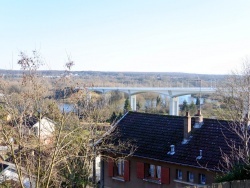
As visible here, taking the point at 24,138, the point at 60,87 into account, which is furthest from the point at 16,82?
the point at 24,138

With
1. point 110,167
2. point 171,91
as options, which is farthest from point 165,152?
point 171,91

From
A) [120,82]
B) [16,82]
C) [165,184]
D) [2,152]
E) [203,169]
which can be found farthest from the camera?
[120,82]

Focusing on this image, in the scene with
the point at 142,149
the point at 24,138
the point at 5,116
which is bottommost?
the point at 142,149

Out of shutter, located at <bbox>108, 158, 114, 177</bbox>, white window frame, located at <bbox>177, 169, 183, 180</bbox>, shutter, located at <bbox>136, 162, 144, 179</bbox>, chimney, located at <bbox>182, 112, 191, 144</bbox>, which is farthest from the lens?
shutter, located at <bbox>108, 158, 114, 177</bbox>

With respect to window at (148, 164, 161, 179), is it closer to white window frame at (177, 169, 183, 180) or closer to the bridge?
white window frame at (177, 169, 183, 180)

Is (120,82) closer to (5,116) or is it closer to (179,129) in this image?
(179,129)

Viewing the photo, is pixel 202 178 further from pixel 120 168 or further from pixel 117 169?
pixel 117 169

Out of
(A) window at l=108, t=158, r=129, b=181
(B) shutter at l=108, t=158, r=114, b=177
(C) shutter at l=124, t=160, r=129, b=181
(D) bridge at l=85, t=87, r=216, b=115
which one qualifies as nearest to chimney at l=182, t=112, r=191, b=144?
(C) shutter at l=124, t=160, r=129, b=181

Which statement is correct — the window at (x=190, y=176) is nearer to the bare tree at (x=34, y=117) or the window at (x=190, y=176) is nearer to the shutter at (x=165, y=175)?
the shutter at (x=165, y=175)
